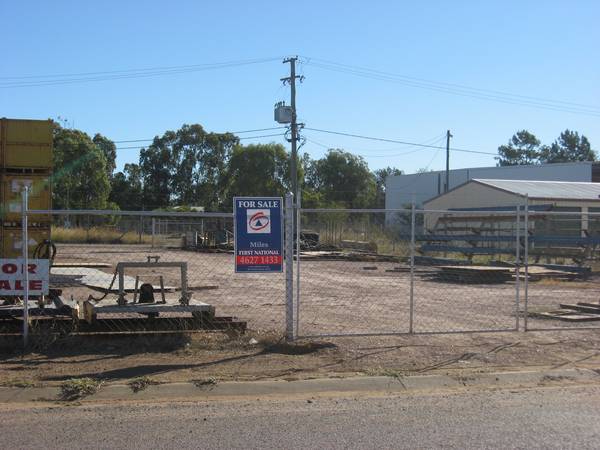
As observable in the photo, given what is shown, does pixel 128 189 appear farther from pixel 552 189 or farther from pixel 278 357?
pixel 278 357

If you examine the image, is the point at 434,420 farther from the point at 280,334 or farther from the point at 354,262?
the point at 354,262

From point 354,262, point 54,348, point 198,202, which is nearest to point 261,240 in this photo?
point 54,348

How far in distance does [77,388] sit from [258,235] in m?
3.03

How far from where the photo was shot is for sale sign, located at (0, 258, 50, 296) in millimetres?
8117

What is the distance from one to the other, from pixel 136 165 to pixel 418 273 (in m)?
60.3

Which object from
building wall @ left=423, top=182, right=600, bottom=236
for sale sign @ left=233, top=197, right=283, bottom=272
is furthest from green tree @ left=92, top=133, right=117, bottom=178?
for sale sign @ left=233, top=197, right=283, bottom=272

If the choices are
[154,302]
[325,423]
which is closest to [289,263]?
[154,302]

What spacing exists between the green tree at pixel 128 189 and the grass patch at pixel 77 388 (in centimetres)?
7180

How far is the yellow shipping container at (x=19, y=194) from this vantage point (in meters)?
10.0

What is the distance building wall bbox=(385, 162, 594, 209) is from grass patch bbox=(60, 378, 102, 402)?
Result: 174 ft

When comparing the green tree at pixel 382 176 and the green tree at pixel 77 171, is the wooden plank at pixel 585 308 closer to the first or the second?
the green tree at pixel 77 171

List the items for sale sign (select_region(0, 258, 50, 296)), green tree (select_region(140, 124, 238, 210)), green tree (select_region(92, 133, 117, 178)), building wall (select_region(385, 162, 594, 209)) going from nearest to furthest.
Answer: for sale sign (select_region(0, 258, 50, 296)) → building wall (select_region(385, 162, 594, 209)) → green tree (select_region(92, 133, 117, 178)) → green tree (select_region(140, 124, 238, 210))

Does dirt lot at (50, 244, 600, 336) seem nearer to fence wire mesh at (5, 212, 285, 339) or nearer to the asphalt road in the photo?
fence wire mesh at (5, 212, 285, 339)

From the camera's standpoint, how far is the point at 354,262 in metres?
30.0
